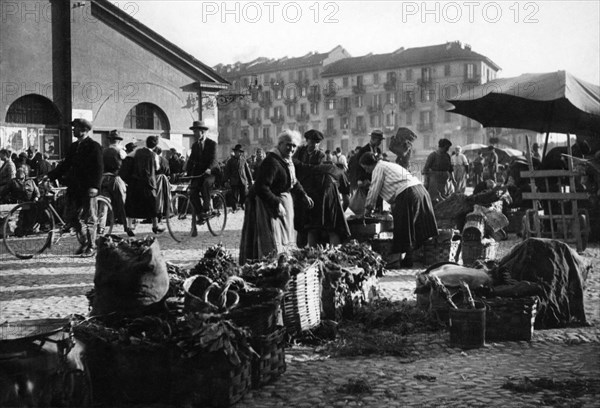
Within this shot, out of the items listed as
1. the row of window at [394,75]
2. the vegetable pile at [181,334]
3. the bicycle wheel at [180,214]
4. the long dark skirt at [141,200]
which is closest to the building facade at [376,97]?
the row of window at [394,75]

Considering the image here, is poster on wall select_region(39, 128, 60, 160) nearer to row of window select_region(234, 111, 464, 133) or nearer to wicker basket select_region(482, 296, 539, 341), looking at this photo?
wicker basket select_region(482, 296, 539, 341)

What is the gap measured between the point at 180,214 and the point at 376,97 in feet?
249

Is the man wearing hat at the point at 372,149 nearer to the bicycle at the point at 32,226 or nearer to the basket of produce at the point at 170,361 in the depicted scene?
the bicycle at the point at 32,226

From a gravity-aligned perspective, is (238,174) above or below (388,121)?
below

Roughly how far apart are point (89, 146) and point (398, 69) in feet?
258

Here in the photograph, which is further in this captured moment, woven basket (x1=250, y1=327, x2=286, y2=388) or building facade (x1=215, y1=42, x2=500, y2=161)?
building facade (x1=215, y1=42, x2=500, y2=161)

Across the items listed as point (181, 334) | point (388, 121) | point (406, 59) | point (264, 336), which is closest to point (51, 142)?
point (264, 336)

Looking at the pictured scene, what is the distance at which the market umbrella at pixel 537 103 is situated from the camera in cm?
997

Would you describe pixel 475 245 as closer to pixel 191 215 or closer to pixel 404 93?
pixel 191 215

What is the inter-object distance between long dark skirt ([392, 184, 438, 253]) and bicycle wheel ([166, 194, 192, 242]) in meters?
4.97

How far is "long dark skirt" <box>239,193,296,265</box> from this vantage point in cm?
794

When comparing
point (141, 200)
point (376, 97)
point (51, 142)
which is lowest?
point (141, 200)

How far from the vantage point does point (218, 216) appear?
46.8 feet

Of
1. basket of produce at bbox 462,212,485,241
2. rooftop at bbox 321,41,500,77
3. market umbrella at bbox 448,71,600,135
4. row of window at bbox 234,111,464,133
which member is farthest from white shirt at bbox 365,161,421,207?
row of window at bbox 234,111,464,133
